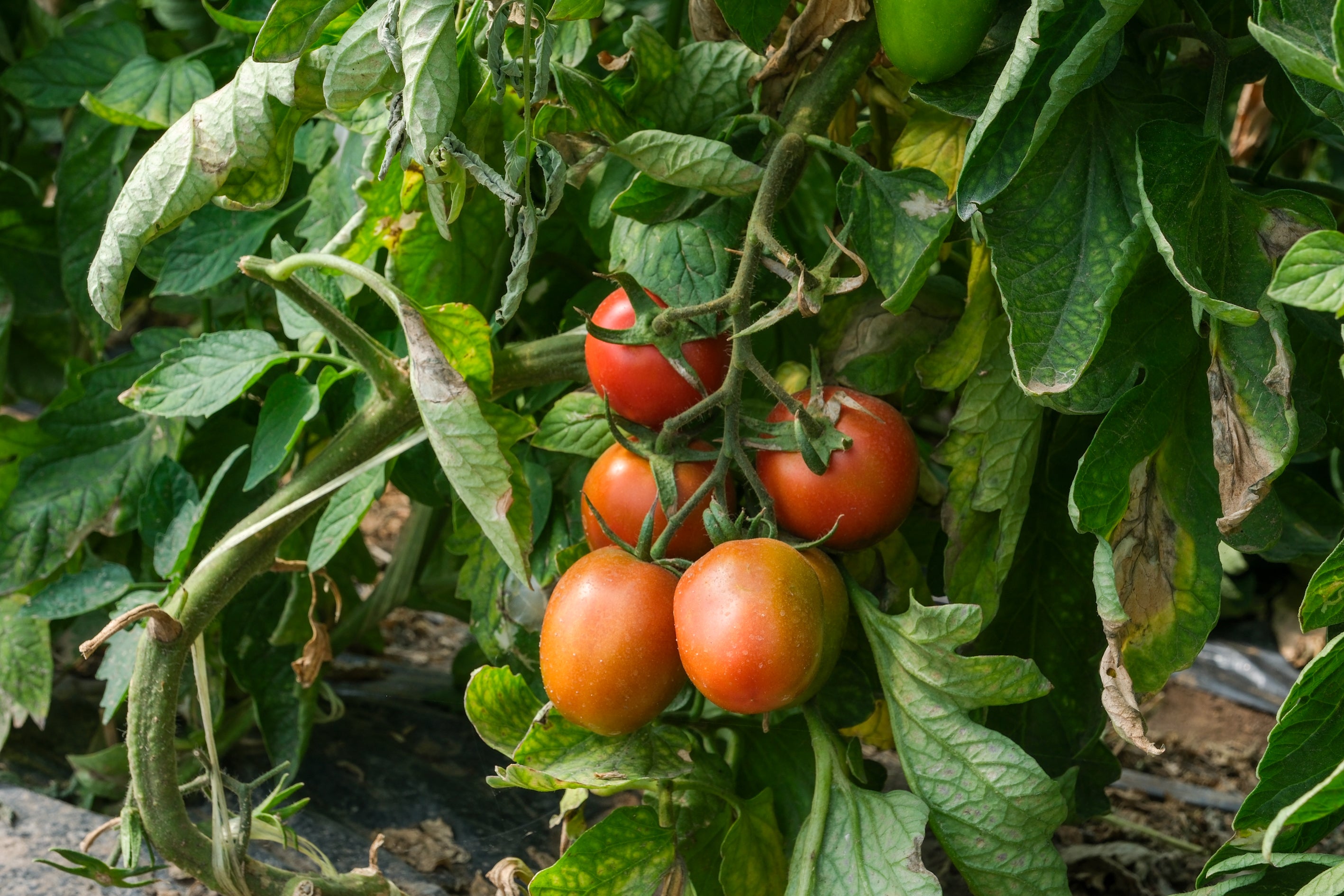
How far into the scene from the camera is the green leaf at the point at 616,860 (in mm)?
688

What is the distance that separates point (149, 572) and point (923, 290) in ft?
2.60

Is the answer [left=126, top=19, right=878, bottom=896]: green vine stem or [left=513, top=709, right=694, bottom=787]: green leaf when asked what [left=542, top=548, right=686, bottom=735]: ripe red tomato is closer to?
[left=513, top=709, right=694, bottom=787]: green leaf

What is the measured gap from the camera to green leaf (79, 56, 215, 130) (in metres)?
1.04

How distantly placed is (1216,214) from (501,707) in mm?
536

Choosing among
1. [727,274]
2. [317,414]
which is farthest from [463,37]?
[317,414]

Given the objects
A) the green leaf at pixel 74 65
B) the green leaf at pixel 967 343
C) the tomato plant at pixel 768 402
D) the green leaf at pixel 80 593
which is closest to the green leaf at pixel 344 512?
the tomato plant at pixel 768 402

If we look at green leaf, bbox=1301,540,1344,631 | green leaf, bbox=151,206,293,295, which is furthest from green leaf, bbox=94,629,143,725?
green leaf, bbox=1301,540,1344,631

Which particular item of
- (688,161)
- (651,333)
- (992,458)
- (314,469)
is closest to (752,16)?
(688,161)

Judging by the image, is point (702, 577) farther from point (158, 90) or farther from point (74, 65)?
point (74, 65)

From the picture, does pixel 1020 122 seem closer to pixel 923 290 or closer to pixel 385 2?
pixel 923 290

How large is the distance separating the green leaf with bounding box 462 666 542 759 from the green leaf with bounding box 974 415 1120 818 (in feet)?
1.19

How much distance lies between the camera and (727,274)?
0.75 m

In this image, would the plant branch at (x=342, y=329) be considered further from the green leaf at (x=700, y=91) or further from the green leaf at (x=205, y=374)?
the green leaf at (x=700, y=91)

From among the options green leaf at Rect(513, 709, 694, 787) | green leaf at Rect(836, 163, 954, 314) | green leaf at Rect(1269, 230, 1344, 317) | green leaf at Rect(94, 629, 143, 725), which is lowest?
green leaf at Rect(94, 629, 143, 725)
